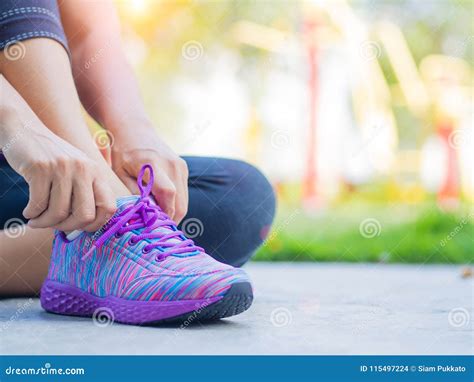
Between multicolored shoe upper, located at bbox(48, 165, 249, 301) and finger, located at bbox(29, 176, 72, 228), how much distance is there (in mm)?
159

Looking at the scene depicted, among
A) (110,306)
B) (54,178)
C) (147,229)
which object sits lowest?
(110,306)

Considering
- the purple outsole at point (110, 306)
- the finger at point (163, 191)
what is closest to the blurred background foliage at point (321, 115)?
the finger at point (163, 191)

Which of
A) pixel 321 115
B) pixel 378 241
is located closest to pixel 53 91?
pixel 378 241

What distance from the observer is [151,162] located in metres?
1.43

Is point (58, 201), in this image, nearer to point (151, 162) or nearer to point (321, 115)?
point (151, 162)

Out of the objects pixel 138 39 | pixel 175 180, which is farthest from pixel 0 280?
pixel 138 39

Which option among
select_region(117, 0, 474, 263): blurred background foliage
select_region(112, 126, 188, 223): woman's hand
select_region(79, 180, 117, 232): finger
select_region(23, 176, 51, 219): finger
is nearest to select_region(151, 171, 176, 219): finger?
select_region(112, 126, 188, 223): woman's hand

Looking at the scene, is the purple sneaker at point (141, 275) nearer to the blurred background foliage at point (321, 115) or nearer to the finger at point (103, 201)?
the finger at point (103, 201)

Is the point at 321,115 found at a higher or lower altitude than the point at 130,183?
lower

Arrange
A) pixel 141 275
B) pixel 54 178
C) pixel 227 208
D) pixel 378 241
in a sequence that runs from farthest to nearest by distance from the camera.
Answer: pixel 378 241 < pixel 227 208 < pixel 141 275 < pixel 54 178

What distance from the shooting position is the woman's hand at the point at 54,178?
1075 millimetres

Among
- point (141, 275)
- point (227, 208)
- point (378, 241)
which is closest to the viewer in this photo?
point (141, 275)

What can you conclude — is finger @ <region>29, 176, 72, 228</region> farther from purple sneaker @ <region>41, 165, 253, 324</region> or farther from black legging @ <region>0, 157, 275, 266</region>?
black legging @ <region>0, 157, 275, 266</region>

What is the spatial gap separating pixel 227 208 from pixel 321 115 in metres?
5.06
